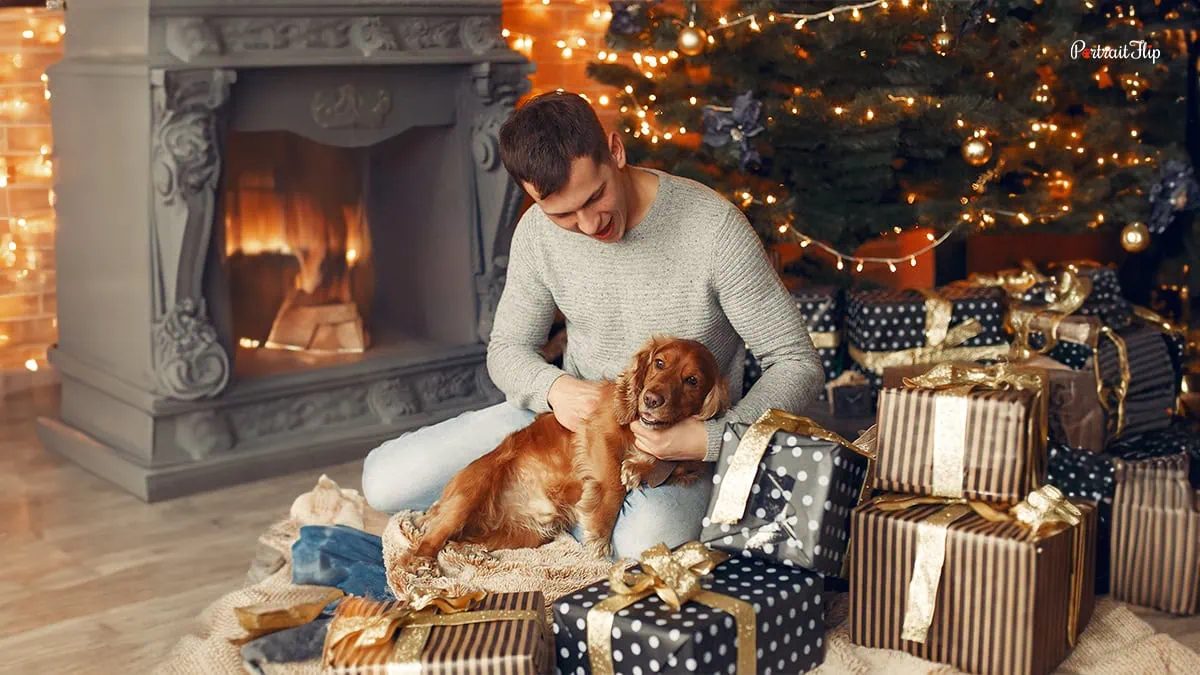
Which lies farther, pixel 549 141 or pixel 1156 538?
pixel 1156 538

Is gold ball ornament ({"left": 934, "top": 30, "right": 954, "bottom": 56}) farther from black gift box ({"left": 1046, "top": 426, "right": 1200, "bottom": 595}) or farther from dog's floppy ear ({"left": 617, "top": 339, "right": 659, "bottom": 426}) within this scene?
dog's floppy ear ({"left": 617, "top": 339, "right": 659, "bottom": 426})

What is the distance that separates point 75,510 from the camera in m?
3.28

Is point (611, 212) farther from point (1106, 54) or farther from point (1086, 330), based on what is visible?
point (1106, 54)

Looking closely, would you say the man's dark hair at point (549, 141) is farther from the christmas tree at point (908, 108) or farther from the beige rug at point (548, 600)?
the christmas tree at point (908, 108)

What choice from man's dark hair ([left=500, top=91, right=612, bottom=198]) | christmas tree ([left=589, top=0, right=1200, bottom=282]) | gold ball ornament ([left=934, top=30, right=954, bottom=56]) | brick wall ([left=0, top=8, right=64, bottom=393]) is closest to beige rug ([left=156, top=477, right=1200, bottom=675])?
man's dark hair ([left=500, top=91, right=612, bottom=198])

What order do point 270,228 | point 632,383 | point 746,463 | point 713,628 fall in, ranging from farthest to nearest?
point 270,228
point 632,383
point 746,463
point 713,628

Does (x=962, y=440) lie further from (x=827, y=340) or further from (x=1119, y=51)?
(x=1119, y=51)

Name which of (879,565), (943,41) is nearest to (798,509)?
(879,565)

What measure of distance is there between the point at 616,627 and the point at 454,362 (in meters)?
2.14

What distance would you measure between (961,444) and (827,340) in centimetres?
146

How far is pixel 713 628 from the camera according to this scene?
191cm

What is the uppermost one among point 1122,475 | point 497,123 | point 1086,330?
point 497,123

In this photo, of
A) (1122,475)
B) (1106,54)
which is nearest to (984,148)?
(1106,54)

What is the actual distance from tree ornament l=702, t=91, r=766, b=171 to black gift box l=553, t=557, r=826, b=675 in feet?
5.39
